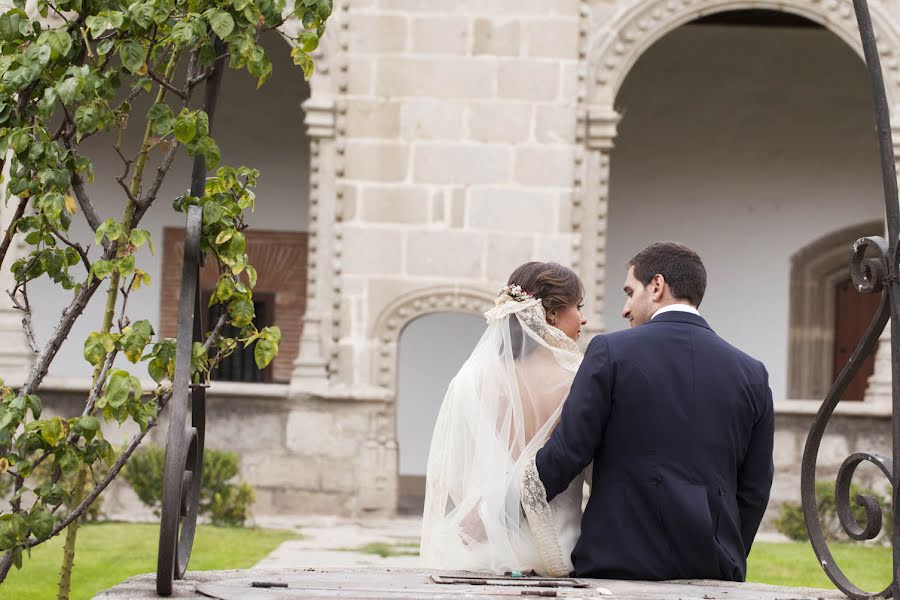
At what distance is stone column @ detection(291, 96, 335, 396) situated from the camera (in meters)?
10.4

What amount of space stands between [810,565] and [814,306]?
4914mm

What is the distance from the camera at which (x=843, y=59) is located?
1259cm

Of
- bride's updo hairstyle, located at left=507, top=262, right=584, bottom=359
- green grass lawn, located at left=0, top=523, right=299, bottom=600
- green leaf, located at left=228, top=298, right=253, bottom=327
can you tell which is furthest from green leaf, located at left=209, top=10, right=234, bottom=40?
green grass lawn, located at left=0, top=523, right=299, bottom=600

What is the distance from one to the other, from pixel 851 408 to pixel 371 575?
7.59 m

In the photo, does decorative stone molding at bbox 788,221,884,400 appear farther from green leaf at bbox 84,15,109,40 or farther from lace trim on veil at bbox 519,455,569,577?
green leaf at bbox 84,15,109,40

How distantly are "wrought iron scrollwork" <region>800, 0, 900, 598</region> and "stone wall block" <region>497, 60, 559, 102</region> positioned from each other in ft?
23.9

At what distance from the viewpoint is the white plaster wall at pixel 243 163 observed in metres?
12.6

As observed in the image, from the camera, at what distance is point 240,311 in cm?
372

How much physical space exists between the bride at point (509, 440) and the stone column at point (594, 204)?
664cm

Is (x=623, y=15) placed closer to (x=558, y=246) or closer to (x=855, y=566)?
(x=558, y=246)

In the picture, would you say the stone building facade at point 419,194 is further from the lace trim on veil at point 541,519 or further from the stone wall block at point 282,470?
the lace trim on veil at point 541,519

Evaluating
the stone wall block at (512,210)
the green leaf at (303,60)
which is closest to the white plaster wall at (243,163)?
the stone wall block at (512,210)

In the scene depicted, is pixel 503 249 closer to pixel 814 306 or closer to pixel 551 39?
pixel 551 39

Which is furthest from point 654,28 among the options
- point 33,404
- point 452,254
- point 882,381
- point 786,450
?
point 33,404
